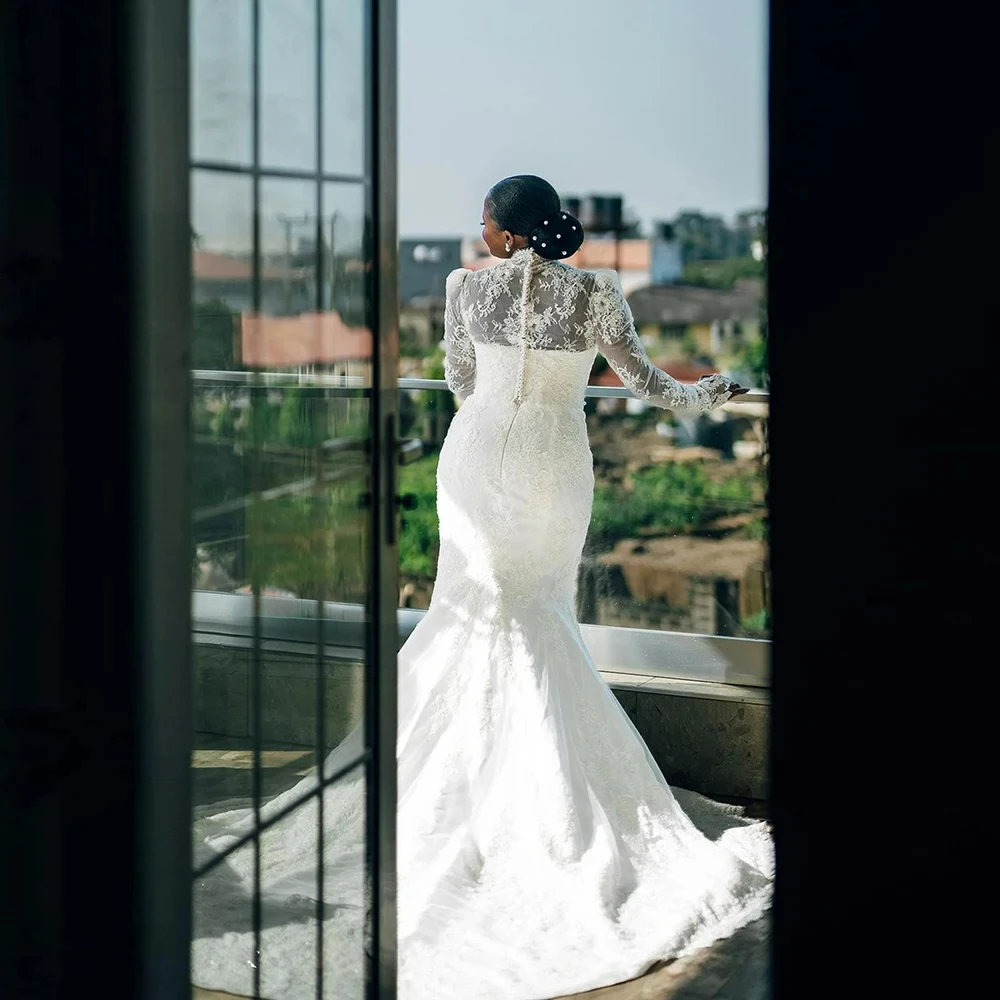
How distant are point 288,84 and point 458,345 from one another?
2.02 m

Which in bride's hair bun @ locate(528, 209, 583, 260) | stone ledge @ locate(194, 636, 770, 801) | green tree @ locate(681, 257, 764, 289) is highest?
green tree @ locate(681, 257, 764, 289)

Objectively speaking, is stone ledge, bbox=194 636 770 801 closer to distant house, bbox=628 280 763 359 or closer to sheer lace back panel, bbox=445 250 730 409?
sheer lace back panel, bbox=445 250 730 409

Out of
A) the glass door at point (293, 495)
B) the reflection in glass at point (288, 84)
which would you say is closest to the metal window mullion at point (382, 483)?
the glass door at point (293, 495)

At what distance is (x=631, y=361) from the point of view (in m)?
3.69

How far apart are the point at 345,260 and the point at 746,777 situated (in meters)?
2.51

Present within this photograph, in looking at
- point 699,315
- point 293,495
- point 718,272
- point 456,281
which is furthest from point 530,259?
point 718,272

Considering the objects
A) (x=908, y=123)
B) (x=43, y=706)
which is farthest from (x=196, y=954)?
(x=908, y=123)

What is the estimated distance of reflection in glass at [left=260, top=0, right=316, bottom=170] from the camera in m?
1.83

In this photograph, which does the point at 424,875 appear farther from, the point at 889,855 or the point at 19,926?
the point at 889,855

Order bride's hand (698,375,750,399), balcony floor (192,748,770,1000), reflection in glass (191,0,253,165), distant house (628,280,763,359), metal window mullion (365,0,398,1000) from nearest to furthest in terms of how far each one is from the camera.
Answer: reflection in glass (191,0,253,165)
metal window mullion (365,0,398,1000)
balcony floor (192,748,770,1000)
bride's hand (698,375,750,399)
distant house (628,280,763,359)

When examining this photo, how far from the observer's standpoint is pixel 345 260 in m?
1.95

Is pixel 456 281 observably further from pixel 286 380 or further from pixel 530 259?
pixel 286 380

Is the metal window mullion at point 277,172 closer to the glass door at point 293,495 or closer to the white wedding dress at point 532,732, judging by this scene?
the glass door at point 293,495

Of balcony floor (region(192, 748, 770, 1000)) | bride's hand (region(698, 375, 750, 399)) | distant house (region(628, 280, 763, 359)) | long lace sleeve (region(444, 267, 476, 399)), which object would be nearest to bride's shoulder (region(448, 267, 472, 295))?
long lace sleeve (region(444, 267, 476, 399))
